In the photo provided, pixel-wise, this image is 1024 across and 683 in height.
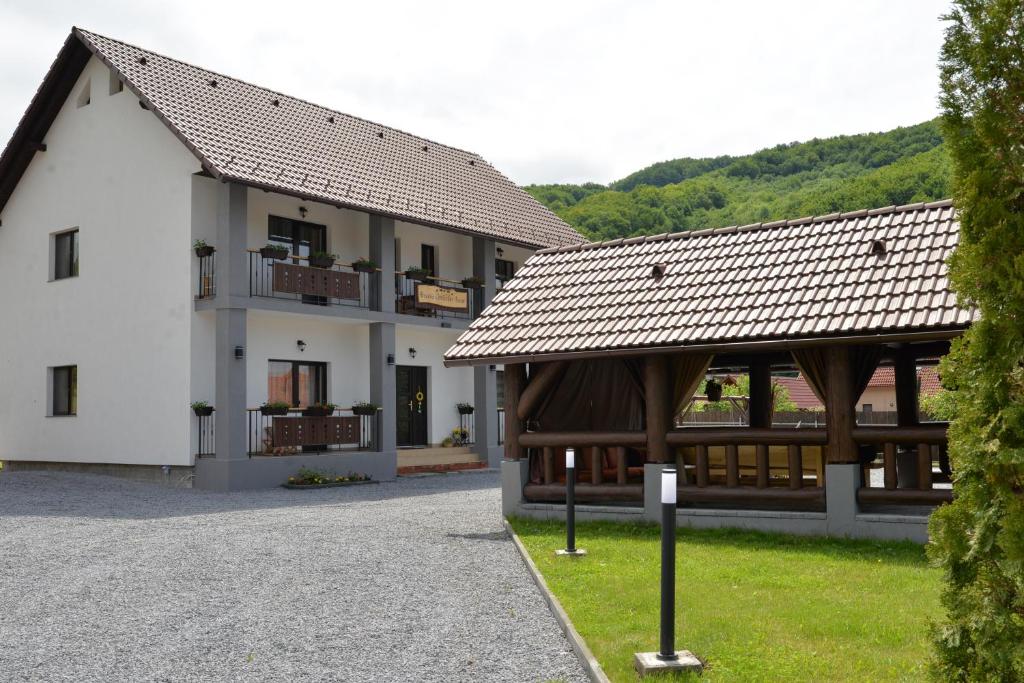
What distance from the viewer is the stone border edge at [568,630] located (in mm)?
5520

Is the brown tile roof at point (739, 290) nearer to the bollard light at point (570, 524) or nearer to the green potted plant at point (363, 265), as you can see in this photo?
the bollard light at point (570, 524)

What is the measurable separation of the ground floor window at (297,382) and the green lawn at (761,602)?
11.2 metres

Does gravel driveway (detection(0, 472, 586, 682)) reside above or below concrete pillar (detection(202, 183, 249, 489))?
below

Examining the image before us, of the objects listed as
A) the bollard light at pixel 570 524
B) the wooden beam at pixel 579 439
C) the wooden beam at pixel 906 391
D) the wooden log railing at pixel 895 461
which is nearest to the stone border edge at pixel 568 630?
the bollard light at pixel 570 524

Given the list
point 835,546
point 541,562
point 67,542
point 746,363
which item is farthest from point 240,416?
point 835,546

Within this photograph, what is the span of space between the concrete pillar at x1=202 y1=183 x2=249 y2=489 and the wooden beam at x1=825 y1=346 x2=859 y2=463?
11647mm

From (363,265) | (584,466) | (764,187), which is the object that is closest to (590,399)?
(584,466)

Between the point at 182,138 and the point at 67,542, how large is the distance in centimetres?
963

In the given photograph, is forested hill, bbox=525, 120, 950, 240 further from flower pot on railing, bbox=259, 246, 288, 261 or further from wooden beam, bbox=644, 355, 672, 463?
wooden beam, bbox=644, 355, 672, 463

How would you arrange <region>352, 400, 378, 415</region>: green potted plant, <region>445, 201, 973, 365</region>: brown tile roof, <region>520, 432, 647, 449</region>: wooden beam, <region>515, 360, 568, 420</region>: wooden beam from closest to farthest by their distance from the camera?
1. <region>445, 201, 973, 365</region>: brown tile roof
2. <region>520, 432, 647, 449</region>: wooden beam
3. <region>515, 360, 568, 420</region>: wooden beam
4. <region>352, 400, 378, 415</region>: green potted plant

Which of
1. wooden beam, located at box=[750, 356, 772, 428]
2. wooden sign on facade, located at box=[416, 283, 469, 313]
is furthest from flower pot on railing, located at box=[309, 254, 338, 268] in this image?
wooden beam, located at box=[750, 356, 772, 428]

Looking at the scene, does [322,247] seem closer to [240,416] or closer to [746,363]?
[240,416]

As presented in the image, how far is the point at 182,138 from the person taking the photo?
1844 cm

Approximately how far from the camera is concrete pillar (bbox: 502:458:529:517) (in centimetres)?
1258
